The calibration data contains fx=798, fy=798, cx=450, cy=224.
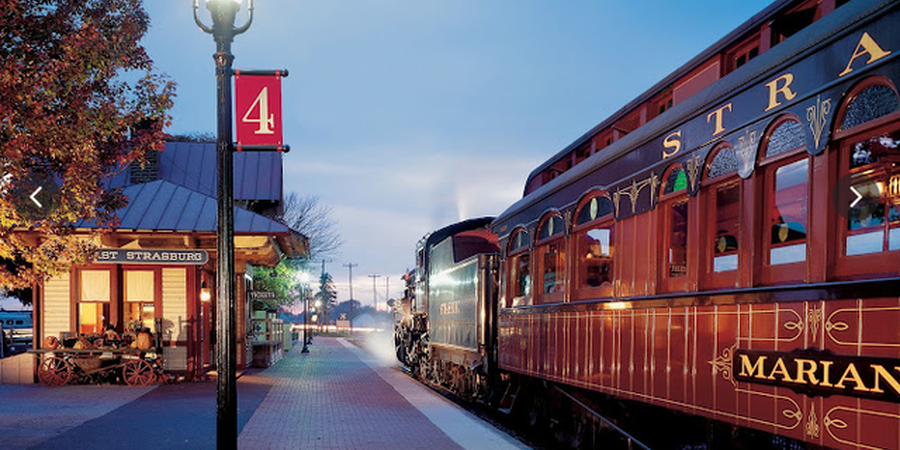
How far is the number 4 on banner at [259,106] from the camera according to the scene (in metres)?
6.71

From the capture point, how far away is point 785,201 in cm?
501

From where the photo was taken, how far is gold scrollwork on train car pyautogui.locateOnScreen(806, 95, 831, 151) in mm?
4461

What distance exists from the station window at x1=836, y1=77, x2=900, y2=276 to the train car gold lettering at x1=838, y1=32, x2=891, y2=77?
0.12m

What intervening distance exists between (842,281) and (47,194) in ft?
29.5

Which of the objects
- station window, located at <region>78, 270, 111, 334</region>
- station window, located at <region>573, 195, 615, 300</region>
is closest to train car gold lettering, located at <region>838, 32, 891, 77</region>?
station window, located at <region>573, 195, 615, 300</region>

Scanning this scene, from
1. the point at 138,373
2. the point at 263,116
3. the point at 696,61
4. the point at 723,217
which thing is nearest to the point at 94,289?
the point at 138,373

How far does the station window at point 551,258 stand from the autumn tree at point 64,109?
16.7ft

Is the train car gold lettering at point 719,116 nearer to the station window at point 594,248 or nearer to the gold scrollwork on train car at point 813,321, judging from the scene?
the gold scrollwork on train car at point 813,321

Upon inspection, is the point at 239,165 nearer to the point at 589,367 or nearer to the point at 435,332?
the point at 435,332

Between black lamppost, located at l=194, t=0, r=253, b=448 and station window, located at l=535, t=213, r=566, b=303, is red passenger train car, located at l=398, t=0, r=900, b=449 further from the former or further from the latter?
black lamppost, located at l=194, t=0, r=253, b=448

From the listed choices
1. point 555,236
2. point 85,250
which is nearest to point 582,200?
point 555,236

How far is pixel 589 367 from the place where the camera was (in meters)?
7.85

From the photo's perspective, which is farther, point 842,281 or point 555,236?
point 555,236

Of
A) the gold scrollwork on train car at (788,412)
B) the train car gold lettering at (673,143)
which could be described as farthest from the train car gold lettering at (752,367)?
the train car gold lettering at (673,143)
